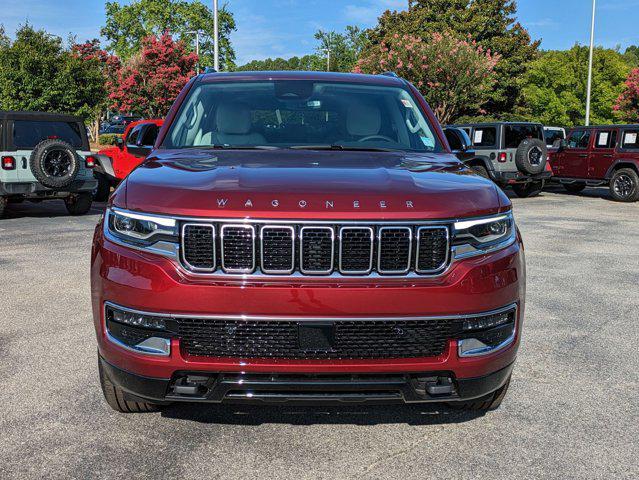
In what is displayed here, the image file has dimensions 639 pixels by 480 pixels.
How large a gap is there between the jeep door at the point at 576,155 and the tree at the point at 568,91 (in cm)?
3054

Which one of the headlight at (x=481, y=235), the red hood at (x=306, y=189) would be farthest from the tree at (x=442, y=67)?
the headlight at (x=481, y=235)

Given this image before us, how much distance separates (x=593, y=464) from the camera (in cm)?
309

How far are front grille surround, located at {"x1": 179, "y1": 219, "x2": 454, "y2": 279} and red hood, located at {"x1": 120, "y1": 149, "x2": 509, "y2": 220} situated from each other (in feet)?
0.15

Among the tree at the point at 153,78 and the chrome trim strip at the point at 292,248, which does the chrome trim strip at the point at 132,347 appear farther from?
the tree at the point at 153,78

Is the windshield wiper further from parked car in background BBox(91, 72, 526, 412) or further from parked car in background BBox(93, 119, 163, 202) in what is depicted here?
parked car in background BBox(93, 119, 163, 202)

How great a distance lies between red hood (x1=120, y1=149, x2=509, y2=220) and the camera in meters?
2.82

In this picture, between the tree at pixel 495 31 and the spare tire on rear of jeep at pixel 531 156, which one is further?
the tree at pixel 495 31

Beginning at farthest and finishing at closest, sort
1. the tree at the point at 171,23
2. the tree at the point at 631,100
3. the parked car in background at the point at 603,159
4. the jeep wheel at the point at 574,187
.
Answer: the tree at the point at 171,23, the tree at the point at 631,100, the jeep wheel at the point at 574,187, the parked car in background at the point at 603,159

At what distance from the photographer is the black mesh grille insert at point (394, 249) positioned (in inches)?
111

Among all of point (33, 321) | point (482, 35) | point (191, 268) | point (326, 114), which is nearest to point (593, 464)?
point (191, 268)

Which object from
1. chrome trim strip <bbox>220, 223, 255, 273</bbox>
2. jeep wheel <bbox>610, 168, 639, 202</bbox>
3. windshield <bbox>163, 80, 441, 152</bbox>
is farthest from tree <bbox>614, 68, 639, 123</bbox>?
chrome trim strip <bbox>220, 223, 255, 273</bbox>

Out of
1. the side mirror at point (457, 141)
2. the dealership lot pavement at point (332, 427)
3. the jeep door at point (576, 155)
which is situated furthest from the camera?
the jeep door at point (576, 155)

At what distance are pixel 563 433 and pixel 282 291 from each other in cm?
173

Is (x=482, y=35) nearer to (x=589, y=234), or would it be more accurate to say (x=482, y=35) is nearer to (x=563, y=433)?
(x=589, y=234)
